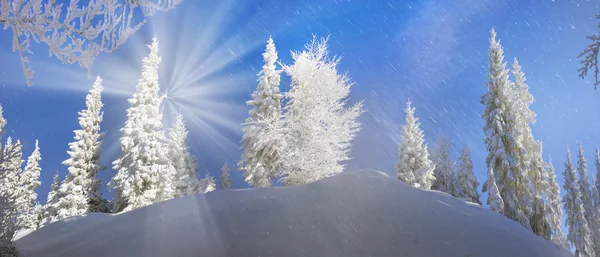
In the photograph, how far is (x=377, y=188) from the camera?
9.52 meters

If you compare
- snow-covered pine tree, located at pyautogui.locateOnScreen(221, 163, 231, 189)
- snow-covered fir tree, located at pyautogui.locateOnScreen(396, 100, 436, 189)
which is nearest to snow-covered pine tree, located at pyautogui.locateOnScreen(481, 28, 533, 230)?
snow-covered fir tree, located at pyautogui.locateOnScreen(396, 100, 436, 189)

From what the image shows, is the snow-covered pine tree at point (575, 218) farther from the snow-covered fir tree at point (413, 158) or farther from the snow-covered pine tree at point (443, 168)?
the snow-covered fir tree at point (413, 158)

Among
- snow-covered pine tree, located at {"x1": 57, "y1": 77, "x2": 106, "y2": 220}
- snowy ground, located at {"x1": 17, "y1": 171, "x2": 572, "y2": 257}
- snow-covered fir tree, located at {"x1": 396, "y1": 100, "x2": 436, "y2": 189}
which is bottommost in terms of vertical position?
snowy ground, located at {"x1": 17, "y1": 171, "x2": 572, "y2": 257}

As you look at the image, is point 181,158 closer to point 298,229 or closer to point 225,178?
point 225,178

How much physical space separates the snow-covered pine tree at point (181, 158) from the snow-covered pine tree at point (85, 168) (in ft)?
29.5

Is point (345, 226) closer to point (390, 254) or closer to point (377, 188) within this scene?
point (390, 254)

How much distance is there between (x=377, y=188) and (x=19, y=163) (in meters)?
38.7

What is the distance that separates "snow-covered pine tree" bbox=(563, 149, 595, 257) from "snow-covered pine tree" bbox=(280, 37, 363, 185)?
30999 mm

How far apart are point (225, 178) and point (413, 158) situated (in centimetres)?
2976

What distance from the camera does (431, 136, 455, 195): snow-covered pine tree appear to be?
40.3 m

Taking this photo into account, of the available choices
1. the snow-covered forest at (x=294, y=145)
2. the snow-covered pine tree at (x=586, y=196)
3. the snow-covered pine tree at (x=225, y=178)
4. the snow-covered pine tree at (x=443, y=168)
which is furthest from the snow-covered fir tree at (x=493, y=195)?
the snow-covered pine tree at (x=225, y=178)

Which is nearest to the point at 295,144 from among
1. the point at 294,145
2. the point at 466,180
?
the point at 294,145

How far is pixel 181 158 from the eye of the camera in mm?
37656

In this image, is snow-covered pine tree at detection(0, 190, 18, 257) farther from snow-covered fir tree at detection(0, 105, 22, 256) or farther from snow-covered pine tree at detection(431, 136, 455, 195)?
snow-covered pine tree at detection(431, 136, 455, 195)
